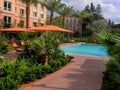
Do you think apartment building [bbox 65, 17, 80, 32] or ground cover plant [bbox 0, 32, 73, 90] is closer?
ground cover plant [bbox 0, 32, 73, 90]

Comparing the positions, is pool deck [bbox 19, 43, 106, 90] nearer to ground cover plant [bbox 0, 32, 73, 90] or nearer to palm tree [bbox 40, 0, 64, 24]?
ground cover plant [bbox 0, 32, 73, 90]

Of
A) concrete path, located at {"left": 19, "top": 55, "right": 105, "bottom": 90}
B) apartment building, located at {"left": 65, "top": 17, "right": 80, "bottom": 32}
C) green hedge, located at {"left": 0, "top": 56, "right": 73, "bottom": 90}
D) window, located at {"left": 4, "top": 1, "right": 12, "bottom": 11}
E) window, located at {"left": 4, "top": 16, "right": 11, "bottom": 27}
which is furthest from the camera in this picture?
apartment building, located at {"left": 65, "top": 17, "right": 80, "bottom": 32}

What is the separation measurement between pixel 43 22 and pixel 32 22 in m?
6.10

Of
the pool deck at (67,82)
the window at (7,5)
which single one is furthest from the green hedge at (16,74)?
the window at (7,5)

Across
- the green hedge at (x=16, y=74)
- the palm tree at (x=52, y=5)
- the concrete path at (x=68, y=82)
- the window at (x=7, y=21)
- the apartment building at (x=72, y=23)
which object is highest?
the palm tree at (x=52, y=5)

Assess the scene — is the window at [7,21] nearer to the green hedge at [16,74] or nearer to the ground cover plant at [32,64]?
the ground cover plant at [32,64]

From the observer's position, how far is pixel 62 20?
56.0m

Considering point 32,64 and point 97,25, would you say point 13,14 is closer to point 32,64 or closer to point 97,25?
point 97,25

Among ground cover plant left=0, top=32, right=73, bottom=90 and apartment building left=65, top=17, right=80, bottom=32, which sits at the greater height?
apartment building left=65, top=17, right=80, bottom=32

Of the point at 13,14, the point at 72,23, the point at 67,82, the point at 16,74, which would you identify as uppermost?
the point at 72,23

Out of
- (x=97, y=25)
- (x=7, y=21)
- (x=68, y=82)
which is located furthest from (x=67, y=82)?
(x=97, y=25)

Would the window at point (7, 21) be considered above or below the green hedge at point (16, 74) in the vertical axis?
above

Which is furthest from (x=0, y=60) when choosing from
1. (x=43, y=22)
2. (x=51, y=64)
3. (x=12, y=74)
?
(x=43, y=22)

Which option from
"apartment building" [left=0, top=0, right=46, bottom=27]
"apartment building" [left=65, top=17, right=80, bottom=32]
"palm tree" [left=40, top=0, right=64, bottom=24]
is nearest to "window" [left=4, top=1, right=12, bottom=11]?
"apartment building" [left=0, top=0, right=46, bottom=27]
